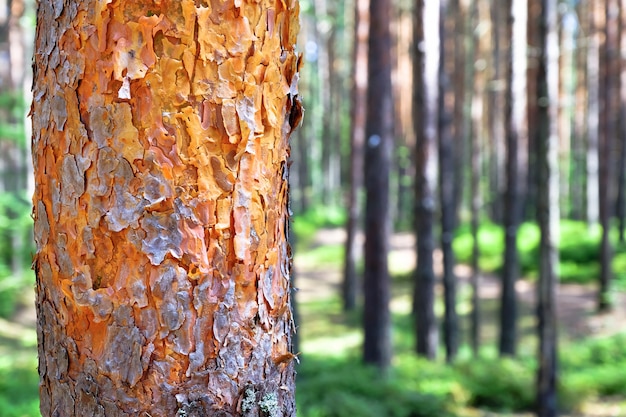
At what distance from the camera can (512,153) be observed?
9852 mm

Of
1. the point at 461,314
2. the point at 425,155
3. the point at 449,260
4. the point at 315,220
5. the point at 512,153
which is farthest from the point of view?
the point at 315,220

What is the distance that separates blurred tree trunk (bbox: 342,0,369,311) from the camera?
1284cm

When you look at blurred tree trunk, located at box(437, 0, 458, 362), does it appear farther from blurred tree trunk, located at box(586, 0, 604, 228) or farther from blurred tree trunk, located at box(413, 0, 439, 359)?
blurred tree trunk, located at box(586, 0, 604, 228)

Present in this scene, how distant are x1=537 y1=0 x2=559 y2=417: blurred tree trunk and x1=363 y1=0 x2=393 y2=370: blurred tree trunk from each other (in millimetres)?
2331

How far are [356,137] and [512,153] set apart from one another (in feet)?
16.0

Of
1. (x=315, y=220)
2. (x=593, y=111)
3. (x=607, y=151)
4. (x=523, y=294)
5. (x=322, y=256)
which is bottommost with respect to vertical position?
(x=523, y=294)

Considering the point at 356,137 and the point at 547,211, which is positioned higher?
the point at 356,137

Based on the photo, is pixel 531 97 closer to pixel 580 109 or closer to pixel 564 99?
pixel 564 99

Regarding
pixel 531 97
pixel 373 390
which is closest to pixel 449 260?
pixel 373 390

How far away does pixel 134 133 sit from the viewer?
3.84 ft

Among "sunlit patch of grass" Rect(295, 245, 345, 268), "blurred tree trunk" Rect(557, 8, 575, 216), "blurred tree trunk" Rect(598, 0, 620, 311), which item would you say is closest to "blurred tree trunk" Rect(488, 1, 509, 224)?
"blurred tree trunk" Rect(557, 8, 575, 216)

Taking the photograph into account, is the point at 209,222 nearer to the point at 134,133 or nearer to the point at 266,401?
the point at 134,133

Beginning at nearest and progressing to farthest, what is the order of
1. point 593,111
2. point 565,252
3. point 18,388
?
point 18,388
point 565,252
point 593,111

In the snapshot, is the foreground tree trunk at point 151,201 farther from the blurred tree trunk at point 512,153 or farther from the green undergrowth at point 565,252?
the green undergrowth at point 565,252
